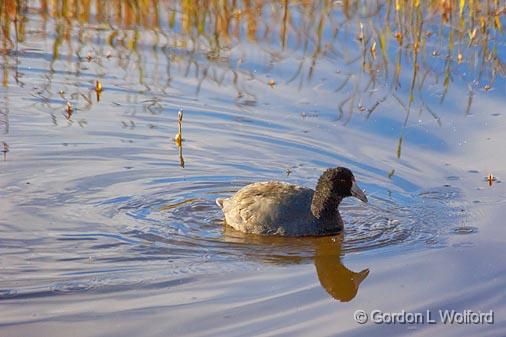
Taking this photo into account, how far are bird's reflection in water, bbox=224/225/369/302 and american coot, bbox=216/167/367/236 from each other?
86 millimetres

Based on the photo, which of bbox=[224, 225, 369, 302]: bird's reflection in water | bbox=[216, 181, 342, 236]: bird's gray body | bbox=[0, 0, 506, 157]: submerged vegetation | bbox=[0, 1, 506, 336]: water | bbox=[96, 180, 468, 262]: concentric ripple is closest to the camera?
bbox=[0, 1, 506, 336]: water

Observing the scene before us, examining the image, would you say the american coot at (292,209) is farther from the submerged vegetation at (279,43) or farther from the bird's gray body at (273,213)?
the submerged vegetation at (279,43)

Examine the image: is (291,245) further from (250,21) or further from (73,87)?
(250,21)

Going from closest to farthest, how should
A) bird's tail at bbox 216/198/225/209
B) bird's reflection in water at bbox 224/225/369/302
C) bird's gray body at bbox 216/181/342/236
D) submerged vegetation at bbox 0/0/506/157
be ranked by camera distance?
bird's reflection in water at bbox 224/225/369/302
bird's gray body at bbox 216/181/342/236
bird's tail at bbox 216/198/225/209
submerged vegetation at bbox 0/0/506/157

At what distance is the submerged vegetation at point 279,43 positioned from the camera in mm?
11820

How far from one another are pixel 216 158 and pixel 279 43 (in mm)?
3248

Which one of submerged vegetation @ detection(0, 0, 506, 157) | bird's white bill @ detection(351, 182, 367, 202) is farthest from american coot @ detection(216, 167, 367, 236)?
submerged vegetation @ detection(0, 0, 506, 157)

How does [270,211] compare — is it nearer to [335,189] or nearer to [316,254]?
[335,189]

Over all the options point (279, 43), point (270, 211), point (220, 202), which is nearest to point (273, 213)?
point (270, 211)

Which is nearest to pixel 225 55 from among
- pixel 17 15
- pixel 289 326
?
pixel 17 15

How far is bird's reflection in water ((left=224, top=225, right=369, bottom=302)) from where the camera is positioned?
7637 mm

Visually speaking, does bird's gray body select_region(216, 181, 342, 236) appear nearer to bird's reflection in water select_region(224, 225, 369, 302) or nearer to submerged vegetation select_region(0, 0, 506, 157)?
bird's reflection in water select_region(224, 225, 369, 302)

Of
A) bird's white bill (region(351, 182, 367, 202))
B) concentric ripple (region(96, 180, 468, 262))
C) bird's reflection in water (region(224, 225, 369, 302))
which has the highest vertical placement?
bird's white bill (region(351, 182, 367, 202))

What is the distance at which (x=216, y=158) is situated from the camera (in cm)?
1019
